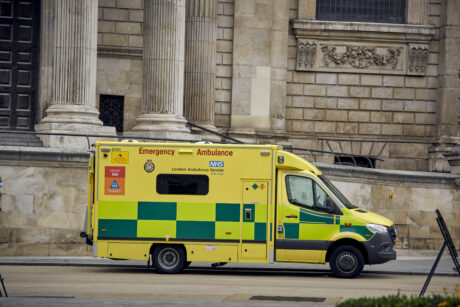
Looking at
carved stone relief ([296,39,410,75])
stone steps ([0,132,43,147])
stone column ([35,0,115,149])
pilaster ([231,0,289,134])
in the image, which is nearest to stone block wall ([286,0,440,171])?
carved stone relief ([296,39,410,75])

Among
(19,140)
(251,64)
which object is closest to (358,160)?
(251,64)

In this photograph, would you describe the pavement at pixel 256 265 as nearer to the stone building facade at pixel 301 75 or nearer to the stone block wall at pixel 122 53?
the stone building facade at pixel 301 75

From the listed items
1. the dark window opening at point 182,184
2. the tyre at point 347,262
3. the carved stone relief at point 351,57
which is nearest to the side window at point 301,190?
the tyre at point 347,262

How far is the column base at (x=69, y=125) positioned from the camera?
83.2 ft

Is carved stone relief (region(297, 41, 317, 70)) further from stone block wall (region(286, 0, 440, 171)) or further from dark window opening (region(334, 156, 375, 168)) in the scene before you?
dark window opening (region(334, 156, 375, 168))

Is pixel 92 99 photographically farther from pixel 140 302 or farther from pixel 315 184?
pixel 140 302

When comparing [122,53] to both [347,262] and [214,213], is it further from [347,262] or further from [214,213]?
[347,262]

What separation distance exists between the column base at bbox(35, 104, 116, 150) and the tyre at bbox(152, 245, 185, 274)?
5898mm

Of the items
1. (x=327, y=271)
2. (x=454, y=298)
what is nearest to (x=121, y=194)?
(x=327, y=271)

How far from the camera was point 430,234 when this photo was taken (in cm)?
2805

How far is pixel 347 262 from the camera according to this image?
20.2 metres

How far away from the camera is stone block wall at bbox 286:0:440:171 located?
33.7 meters

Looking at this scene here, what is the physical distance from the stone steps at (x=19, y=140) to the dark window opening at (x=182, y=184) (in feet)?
23.0

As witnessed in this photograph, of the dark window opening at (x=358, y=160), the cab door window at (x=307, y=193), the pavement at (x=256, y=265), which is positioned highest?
the dark window opening at (x=358, y=160)
